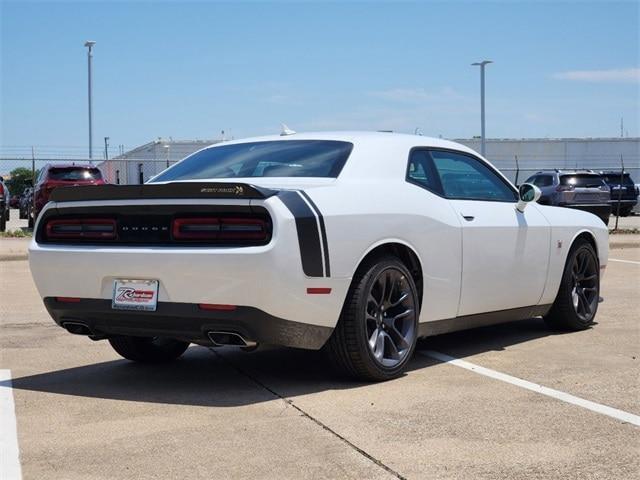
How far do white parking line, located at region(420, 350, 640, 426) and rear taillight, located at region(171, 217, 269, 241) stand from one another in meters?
1.81

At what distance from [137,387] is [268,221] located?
1401 mm

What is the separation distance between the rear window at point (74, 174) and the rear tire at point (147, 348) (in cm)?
1602

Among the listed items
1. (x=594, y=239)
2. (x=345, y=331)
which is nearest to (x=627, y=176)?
(x=594, y=239)

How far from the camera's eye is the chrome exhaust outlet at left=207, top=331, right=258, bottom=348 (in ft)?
16.6

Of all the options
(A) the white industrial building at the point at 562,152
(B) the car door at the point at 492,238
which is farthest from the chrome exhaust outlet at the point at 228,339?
(A) the white industrial building at the point at 562,152

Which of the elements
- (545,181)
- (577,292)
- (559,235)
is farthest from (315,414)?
(545,181)

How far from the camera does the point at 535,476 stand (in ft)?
12.3

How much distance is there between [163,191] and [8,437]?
150cm

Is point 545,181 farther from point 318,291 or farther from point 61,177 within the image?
point 318,291

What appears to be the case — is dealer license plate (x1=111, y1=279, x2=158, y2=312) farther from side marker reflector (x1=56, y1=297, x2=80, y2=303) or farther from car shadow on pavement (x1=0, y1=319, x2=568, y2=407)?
car shadow on pavement (x1=0, y1=319, x2=568, y2=407)

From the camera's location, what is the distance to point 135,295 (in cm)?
521

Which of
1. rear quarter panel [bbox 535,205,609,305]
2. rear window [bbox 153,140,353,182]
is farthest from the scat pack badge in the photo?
rear quarter panel [bbox 535,205,609,305]

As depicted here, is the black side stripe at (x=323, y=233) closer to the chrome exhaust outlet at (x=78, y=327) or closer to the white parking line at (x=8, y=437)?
the chrome exhaust outlet at (x=78, y=327)

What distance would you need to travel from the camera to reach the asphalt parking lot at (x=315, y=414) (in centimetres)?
393
